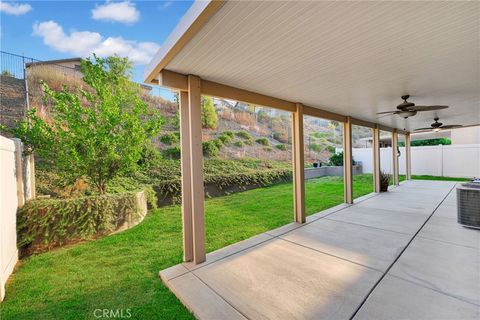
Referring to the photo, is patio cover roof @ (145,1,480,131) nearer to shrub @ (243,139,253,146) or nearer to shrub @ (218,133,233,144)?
shrub @ (218,133,233,144)

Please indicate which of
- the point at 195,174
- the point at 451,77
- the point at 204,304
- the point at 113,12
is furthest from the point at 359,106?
the point at 113,12

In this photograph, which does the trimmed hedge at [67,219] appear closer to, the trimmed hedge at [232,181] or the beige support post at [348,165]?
the trimmed hedge at [232,181]

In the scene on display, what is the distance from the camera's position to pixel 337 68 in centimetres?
269

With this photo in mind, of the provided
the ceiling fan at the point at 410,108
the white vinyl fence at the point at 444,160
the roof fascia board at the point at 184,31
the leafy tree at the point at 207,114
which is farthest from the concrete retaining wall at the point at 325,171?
the roof fascia board at the point at 184,31

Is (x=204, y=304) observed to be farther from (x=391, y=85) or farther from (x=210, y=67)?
(x=391, y=85)

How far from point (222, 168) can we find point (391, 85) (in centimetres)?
667

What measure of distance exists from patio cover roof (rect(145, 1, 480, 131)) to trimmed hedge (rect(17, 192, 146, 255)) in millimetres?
2673

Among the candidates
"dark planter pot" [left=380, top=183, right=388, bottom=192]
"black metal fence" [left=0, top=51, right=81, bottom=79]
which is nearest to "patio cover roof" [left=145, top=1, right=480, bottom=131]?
"dark planter pot" [left=380, top=183, right=388, bottom=192]

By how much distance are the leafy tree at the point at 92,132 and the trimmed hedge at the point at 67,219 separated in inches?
34.8

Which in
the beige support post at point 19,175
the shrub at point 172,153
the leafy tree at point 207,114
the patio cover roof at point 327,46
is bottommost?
Answer: the beige support post at point 19,175

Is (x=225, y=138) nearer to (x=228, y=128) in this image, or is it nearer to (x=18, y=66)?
(x=228, y=128)

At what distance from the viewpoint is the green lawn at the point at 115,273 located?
79.0 inches

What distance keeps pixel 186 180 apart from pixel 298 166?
2618 millimetres

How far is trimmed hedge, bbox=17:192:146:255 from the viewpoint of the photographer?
3.13 meters
